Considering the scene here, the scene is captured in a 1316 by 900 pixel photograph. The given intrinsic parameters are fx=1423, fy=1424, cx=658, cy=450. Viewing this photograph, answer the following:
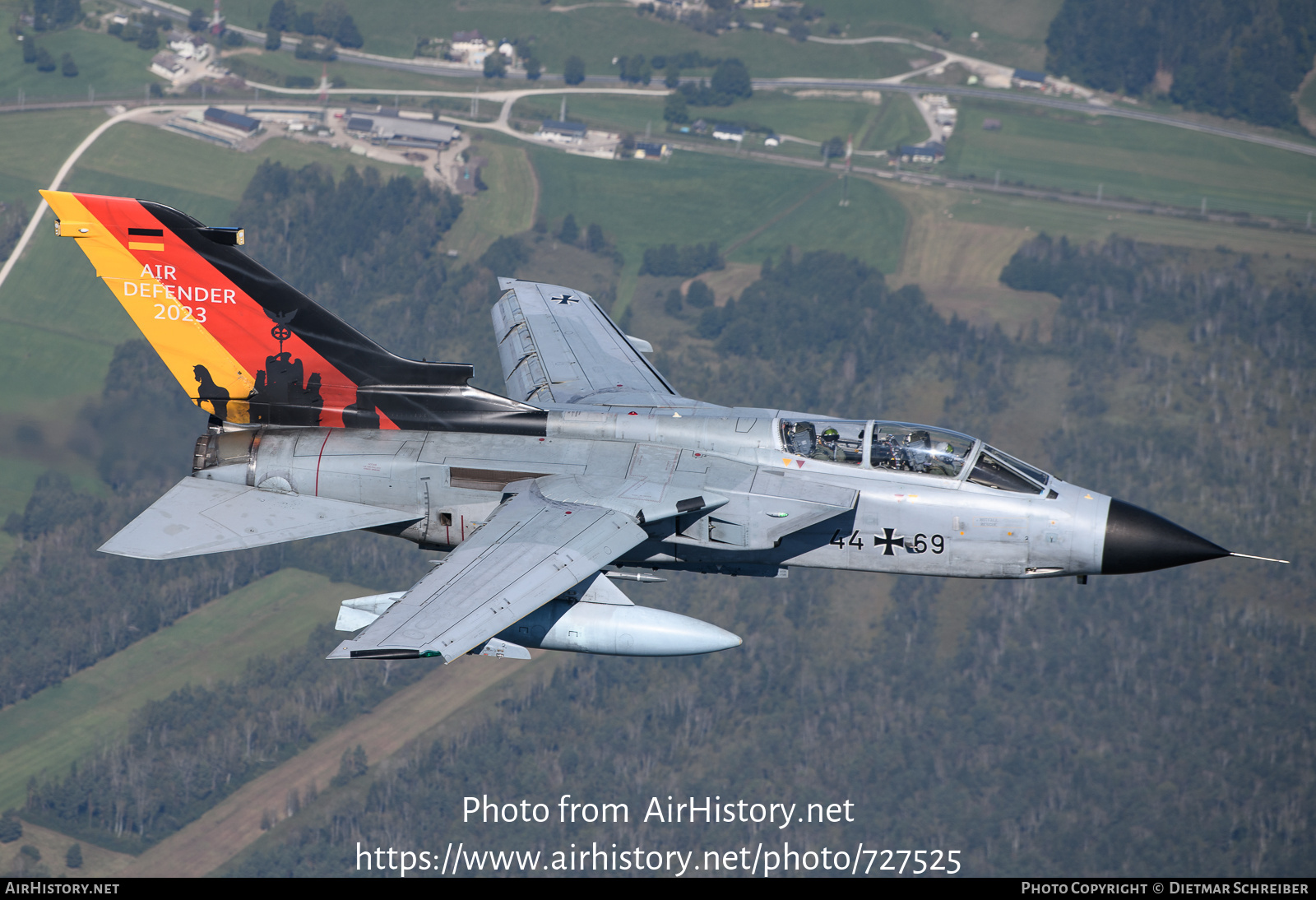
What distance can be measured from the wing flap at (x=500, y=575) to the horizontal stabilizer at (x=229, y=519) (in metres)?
3.72

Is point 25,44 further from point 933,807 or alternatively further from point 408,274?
point 933,807

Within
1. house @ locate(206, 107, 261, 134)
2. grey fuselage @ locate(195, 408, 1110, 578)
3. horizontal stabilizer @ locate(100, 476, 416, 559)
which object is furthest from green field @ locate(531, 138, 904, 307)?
horizontal stabilizer @ locate(100, 476, 416, 559)

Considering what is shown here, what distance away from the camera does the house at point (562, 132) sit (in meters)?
197

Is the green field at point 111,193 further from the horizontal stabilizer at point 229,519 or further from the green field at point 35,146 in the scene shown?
the horizontal stabilizer at point 229,519

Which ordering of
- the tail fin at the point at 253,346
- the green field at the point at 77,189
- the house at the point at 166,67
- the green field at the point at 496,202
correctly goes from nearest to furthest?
the tail fin at the point at 253,346 → the green field at the point at 77,189 → the green field at the point at 496,202 → the house at the point at 166,67

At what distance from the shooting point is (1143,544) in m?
31.7

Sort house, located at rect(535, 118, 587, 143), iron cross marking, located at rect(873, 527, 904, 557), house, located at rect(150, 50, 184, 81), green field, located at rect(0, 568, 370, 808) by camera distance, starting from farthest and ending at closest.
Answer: house, located at rect(535, 118, 587, 143) → house, located at rect(150, 50, 184, 81) → green field, located at rect(0, 568, 370, 808) → iron cross marking, located at rect(873, 527, 904, 557)

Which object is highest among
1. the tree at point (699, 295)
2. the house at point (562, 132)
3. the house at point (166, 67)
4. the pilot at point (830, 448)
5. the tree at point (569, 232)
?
the house at point (166, 67)

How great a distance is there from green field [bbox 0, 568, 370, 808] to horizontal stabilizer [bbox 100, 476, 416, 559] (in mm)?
98904

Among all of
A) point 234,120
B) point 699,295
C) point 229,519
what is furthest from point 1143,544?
point 234,120

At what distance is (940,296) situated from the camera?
186250 millimetres

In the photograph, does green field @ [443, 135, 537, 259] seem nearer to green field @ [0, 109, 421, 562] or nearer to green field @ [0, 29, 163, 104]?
green field @ [0, 109, 421, 562]

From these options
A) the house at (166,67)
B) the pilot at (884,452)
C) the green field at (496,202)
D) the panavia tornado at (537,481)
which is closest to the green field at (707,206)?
the green field at (496,202)

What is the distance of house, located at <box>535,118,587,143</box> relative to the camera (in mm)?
196875
